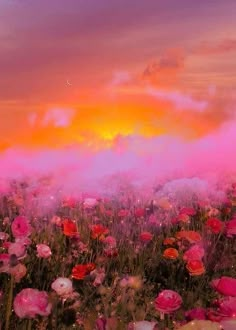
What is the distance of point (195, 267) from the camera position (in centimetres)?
368

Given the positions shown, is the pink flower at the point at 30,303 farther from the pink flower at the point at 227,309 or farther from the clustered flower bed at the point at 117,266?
the pink flower at the point at 227,309

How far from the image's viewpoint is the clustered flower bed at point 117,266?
2.89m

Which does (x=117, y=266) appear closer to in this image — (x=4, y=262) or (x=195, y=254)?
(x=195, y=254)

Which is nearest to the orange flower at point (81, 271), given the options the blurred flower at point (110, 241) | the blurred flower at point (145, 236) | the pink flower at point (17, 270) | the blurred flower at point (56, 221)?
the pink flower at point (17, 270)

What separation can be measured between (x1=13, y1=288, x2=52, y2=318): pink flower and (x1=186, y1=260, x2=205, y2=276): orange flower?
3.62ft

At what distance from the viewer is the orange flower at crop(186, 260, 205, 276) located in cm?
366

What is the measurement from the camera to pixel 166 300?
9.35ft

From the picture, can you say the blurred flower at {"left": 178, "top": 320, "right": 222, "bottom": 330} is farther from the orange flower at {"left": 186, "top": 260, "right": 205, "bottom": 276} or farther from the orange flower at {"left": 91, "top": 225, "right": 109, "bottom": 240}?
the orange flower at {"left": 91, "top": 225, "right": 109, "bottom": 240}

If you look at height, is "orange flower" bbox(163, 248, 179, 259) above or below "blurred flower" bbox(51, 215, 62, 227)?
below

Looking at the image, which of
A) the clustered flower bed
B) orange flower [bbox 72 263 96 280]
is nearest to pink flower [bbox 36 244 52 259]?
the clustered flower bed

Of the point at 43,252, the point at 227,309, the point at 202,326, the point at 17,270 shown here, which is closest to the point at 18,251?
the point at 17,270

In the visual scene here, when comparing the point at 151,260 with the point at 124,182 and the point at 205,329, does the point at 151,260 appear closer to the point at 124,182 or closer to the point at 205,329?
the point at 124,182

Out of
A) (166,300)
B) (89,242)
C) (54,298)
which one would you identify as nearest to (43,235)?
(89,242)

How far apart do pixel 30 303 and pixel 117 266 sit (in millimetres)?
1268
